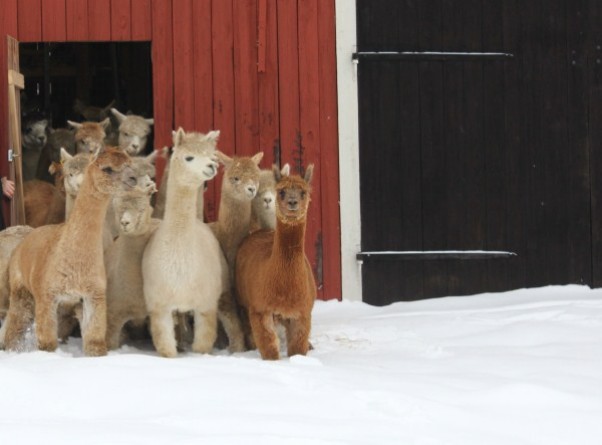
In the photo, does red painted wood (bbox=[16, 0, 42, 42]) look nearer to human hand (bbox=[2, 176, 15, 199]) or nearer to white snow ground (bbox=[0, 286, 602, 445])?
human hand (bbox=[2, 176, 15, 199])

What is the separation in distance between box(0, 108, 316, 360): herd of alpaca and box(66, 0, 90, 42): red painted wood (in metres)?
1.73

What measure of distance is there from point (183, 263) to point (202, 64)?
302cm

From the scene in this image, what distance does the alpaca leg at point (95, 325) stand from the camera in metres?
7.77

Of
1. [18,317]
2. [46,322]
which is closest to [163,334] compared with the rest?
[46,322]

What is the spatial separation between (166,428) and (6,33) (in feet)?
18.5

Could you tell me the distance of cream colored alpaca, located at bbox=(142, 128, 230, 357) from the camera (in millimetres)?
7957

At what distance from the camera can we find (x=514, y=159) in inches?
422

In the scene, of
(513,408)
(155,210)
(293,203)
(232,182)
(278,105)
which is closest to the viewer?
(513,408)

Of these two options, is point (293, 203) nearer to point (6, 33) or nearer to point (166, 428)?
point (166, 428)

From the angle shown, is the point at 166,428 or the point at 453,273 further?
the point at 453,273

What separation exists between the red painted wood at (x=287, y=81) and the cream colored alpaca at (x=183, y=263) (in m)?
2.31

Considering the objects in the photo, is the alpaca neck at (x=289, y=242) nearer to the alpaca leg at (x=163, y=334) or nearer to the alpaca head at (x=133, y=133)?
the alpaca leg at (x=163, y=334)

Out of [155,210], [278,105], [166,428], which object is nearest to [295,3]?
[278,105]

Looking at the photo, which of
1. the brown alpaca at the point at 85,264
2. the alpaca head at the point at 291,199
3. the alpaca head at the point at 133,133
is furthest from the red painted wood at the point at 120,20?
the alpaca head at the point at 291,199
